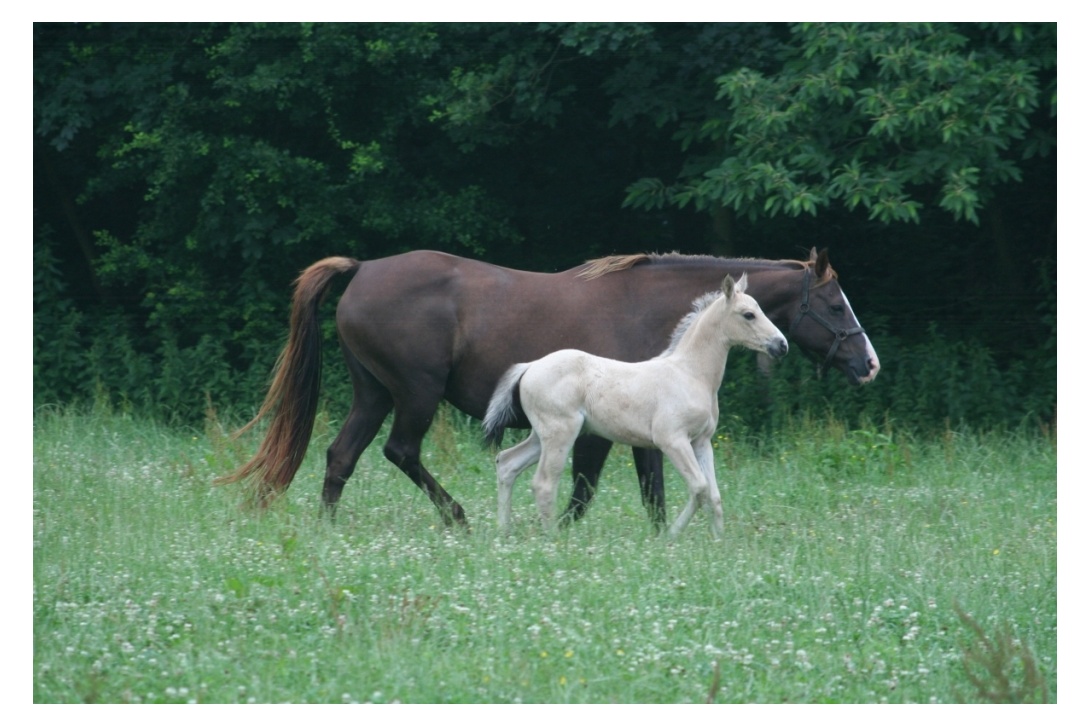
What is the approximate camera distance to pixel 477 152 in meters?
12.2

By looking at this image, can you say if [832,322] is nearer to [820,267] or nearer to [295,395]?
[820,267]

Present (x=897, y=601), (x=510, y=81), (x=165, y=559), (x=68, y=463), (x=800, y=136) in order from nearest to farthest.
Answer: (x=897, y=601) < (x=165, y=559) < (x=68, y=463) < (x=800, y=136) < (x=510, y=81)

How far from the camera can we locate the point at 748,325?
6.21 meters

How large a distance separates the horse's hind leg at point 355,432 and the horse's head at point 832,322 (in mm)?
2694

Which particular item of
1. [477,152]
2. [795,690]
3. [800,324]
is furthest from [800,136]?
[795,690]

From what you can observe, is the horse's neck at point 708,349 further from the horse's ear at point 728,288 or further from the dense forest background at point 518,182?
the dense forest background at point 518,182

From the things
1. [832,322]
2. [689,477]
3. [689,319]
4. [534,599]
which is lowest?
[534,599]

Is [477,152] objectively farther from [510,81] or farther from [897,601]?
[897,601]

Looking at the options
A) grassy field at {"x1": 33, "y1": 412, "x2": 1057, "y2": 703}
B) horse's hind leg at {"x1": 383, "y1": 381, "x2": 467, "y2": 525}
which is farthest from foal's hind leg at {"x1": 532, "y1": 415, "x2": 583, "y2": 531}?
horse's hind leg at {"x1": 383, "y1": 381, "x2": 467, "y2": 525}

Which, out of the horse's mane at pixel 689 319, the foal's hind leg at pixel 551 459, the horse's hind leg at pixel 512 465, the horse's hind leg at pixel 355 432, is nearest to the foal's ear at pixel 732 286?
the horse's mane at pixel 689 319

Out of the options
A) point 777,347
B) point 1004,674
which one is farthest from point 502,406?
point 1004,674

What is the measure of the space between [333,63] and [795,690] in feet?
27.7

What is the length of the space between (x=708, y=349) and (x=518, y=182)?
257 inches

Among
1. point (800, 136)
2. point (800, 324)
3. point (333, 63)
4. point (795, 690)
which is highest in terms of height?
point (333, 63)
